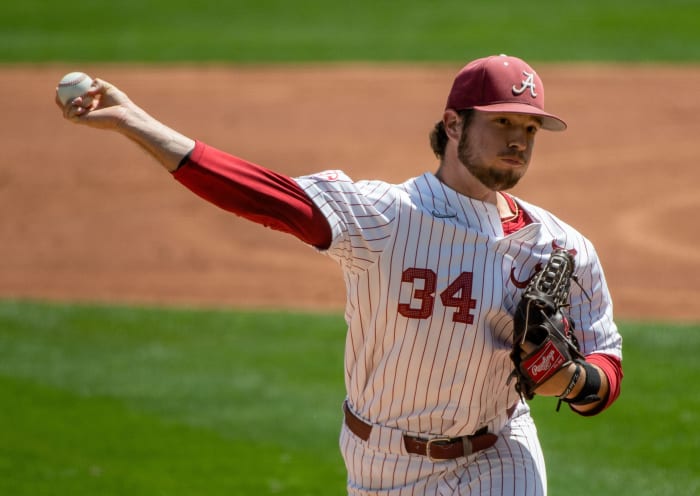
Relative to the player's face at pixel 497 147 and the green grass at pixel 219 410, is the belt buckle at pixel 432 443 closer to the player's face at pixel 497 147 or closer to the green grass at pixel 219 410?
the player's face at pixel 497 147

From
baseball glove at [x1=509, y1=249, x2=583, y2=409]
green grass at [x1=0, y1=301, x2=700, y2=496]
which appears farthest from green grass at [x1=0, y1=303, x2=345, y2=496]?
baseball glove at [x1=509, y1=249, x2=583, y2=409]

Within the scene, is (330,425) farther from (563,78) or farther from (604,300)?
(563,78)

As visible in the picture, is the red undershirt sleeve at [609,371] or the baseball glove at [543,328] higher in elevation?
the baseball glove at [543,328]

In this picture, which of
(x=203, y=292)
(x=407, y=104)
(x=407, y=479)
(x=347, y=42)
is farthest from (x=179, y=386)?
(x=347, y=42)

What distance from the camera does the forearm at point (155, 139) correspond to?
3.13 m

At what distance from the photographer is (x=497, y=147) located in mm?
3641

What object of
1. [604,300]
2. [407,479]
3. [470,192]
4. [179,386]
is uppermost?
[470,192]

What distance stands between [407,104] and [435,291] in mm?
13218

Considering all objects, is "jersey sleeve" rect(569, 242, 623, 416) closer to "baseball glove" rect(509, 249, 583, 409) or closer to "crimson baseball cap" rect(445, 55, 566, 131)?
"baseball glove" rect(509, 249, 583, 409)

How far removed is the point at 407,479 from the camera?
3.74 m

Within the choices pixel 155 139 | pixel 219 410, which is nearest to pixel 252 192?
pixel 155 139

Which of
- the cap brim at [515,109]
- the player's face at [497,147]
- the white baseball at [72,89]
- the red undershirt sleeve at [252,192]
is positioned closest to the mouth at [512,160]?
the player's face at [497,147]

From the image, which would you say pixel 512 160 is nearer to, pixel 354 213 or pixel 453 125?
pixel 453 125

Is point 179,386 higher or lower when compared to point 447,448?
lower
